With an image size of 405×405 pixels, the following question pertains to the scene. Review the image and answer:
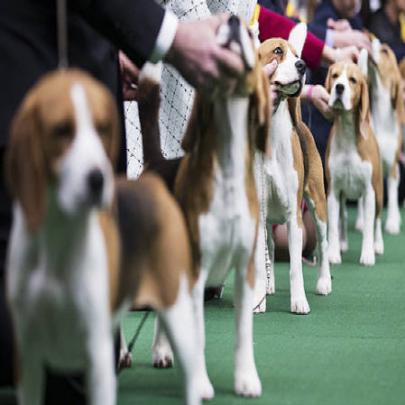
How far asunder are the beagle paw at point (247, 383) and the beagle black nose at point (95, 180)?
3.87 ft

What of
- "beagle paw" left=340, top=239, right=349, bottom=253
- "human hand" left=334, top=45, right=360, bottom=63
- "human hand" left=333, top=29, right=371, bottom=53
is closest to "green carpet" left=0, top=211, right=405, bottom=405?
"beagle paw" left=340, top=239, right=349, bottom=253

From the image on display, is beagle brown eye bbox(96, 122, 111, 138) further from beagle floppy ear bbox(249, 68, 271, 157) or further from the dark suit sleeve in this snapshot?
beagle floppy ear bbox(249, 68, 271, 157)

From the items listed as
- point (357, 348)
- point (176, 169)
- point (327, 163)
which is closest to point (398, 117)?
point (327, 163)

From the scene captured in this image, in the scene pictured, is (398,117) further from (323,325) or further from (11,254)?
(11,254)

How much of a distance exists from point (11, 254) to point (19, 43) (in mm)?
763

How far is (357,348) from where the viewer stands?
11.1ft

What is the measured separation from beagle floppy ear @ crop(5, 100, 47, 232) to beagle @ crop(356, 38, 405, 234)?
522cm

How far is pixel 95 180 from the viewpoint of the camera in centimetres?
167

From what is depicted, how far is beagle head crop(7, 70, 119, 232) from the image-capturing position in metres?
1.69

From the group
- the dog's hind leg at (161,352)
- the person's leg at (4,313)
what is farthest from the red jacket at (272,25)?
the person's leg at (4,313)

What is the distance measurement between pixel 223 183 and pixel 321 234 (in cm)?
188

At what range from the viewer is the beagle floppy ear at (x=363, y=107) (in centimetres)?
527

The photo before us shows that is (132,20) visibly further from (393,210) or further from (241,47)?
(393,210)

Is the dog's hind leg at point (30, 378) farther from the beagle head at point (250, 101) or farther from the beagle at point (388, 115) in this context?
the beagle at point (388, 115)
